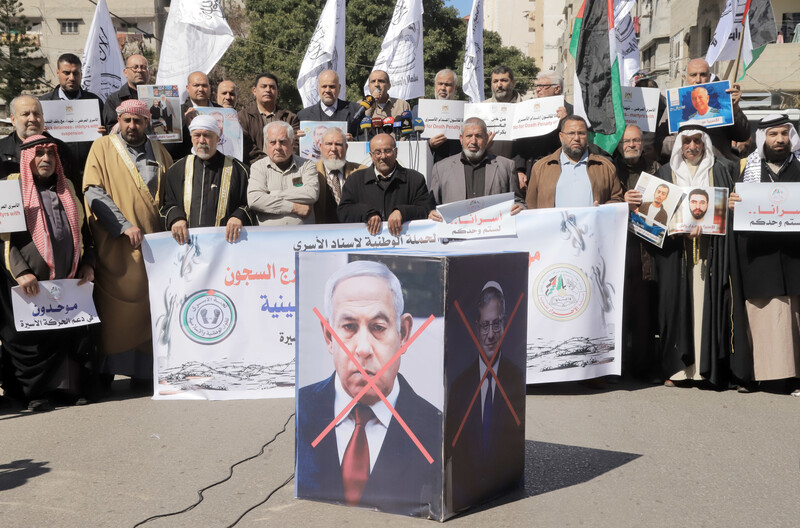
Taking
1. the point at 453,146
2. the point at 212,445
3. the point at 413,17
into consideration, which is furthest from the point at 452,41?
the point at 212,445

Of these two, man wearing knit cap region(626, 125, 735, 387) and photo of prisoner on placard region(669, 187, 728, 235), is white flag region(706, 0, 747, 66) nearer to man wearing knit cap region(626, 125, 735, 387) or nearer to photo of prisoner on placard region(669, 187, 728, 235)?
man wearing knit cap region(626, 125, 735, 387)

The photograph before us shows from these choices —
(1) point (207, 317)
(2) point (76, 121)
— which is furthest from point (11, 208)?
(1) point (207, 317)

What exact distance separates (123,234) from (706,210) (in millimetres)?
4700

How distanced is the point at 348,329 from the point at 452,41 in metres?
38.4

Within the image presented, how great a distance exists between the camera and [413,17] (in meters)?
11.7

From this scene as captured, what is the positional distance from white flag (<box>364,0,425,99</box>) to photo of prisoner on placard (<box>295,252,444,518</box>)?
7.06 metres

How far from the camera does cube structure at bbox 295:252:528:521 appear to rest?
4.42 m

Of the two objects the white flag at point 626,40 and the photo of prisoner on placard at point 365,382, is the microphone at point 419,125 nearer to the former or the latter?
the white flag at point 626,40

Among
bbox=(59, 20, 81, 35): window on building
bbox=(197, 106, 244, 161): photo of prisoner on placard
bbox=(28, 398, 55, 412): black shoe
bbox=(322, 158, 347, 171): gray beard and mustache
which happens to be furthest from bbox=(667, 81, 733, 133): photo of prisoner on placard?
bbox=(59, 20, 81, 35): window on building

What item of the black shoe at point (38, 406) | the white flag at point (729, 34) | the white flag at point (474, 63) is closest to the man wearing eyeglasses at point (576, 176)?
the white flag at point (729, 34)

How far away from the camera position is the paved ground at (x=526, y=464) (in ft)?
15.2

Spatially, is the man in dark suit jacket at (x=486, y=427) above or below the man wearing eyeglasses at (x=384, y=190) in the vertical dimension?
below

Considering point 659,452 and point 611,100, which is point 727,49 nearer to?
point 611,100

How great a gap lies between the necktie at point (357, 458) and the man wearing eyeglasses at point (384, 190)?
3.04 m
